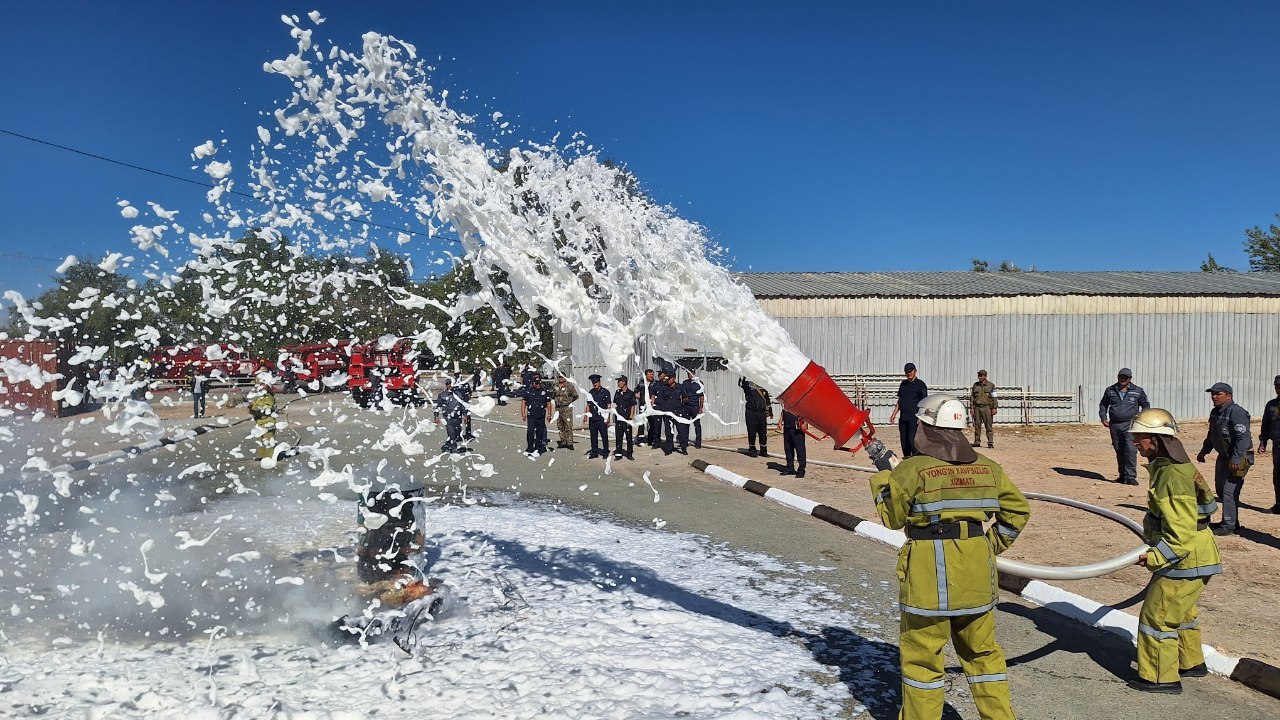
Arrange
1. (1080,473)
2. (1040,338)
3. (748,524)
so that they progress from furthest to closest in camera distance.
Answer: (1040,338) → (1080,473) → (748,524)

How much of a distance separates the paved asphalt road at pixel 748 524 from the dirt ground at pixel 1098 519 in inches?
30.3

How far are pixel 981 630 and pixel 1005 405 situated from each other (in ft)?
70.8

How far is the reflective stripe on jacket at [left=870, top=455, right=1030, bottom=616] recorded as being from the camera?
4.08m

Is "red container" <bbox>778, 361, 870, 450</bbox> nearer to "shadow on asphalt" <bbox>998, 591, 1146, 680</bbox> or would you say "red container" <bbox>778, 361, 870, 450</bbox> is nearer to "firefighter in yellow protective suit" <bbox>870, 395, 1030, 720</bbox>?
"firefighter in yellow protective suit" <bbox>870, 395, 1030, 720</bbox>

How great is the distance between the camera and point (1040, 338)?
24.0 metres

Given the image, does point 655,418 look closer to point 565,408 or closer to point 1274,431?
point 565,408

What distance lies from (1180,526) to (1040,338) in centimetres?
2102

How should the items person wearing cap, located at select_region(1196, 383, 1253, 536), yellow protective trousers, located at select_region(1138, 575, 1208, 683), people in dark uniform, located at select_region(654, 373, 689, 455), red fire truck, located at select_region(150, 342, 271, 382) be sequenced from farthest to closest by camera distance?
red fire truck, located at select_region(150, 342, 271, 382)
people in dark uniform, located at select_region(654, 373, 689, 455)
person wearing cap, located at select_region(1196, 383, 1253, 536)
yellow protective trousers, located at select_region(1138, 575, 1208, 683)

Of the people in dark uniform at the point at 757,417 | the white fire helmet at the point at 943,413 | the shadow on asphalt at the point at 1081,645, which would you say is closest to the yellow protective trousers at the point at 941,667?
the white fire helmet at the point at 943,413

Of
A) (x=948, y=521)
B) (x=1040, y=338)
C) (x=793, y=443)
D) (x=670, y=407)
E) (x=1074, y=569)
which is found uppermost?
(x=1040, y=338)

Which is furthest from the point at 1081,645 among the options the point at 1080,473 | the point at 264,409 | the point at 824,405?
the point at 264,409

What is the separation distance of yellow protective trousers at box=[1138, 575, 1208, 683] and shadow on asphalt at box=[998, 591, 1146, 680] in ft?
0.80

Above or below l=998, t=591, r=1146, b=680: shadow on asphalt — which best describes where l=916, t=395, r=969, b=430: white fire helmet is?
above

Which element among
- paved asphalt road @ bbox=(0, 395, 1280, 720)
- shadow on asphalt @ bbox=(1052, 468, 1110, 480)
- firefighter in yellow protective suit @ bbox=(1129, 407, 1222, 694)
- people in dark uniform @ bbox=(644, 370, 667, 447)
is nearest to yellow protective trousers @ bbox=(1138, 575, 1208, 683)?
firefighter in yellow protective suit @ bbox=(1129, 407, 1222, 694)
